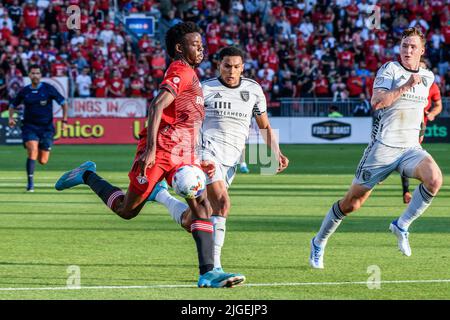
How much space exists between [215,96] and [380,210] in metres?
6.46

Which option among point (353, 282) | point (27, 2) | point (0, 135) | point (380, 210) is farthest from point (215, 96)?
point (27, 2)

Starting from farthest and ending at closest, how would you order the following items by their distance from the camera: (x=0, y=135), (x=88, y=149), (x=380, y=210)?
1. (x=0, y=135)
2. (x=88, y=149)
3. (x=380, y=210)

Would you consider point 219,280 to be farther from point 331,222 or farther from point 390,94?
point 390,94

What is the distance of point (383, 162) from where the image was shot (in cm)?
1140

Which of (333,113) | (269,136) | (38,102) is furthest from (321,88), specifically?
(269,136)

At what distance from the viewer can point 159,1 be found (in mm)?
44188

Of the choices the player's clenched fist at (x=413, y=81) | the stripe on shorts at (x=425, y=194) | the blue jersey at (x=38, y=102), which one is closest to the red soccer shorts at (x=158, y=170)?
the player's clenched fist at (x=413, y=81)

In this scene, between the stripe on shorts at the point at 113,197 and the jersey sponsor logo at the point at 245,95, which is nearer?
the stripe on shorts at the point at 113,197

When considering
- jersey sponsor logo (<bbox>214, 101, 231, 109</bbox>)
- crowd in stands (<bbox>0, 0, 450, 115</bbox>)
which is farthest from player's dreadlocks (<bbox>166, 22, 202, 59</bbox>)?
crowd in stands (<bbox>0, 0, 450, 115</bbox>)

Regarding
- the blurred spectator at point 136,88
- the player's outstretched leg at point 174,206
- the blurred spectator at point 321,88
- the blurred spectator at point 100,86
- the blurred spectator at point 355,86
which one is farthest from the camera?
the blurred spectator at point 321,88

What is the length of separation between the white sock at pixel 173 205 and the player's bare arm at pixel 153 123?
1089 mm

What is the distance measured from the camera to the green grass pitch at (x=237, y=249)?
9.27 meters

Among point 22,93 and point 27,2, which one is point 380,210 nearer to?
point 22,93

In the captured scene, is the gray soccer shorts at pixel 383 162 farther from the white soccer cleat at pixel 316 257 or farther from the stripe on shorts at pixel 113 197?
the stripe on shorts at pixel 113 197
